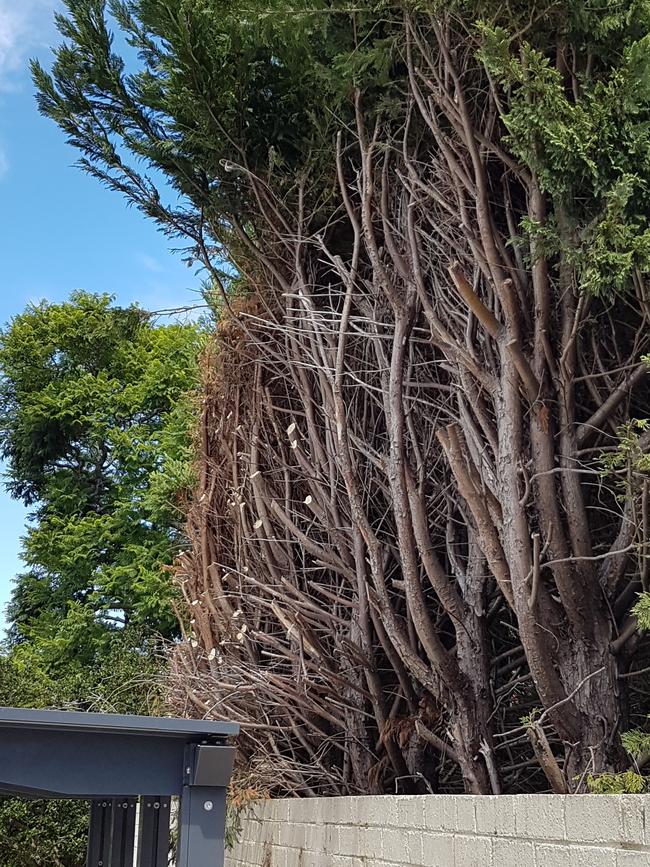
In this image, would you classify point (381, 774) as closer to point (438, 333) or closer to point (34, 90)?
point (438, 333)

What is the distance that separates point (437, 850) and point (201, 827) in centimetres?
109

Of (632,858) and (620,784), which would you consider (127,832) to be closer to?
(620,784)

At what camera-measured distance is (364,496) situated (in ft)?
19.2

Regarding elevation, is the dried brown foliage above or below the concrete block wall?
above

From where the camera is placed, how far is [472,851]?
3.41m

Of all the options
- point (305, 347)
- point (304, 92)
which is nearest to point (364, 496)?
point (305, 347)

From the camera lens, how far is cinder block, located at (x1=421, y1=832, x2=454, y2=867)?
356 centimetres

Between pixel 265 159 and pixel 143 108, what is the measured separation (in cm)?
86

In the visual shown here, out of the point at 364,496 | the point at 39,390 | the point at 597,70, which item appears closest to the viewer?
the point at 597,70

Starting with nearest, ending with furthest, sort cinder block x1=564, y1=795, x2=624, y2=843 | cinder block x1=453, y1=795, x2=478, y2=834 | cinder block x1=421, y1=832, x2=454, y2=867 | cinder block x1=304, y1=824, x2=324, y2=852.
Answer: cinder block x1=564, y1=795, x2=624, y2=843
cinder block x1=453, y1=795, x2=478, y2=834
cinder block x1=421, y1=832, x2=454, y2=867
cinder block x1=304, y1=824, x2=324, y2=852

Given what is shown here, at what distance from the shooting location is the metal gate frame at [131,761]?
3010mm

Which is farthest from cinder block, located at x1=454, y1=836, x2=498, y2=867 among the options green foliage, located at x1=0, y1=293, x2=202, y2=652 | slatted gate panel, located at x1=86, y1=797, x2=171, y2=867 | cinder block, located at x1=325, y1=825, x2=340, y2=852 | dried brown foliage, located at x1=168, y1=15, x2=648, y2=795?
green foliage, located at x1=0, y1=293, x2=202, y2=652

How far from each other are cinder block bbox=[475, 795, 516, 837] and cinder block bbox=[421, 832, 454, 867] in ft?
0.75

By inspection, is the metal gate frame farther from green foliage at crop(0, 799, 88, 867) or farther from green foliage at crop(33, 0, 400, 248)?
green foliage at crop(0, 799, 88, 867)
